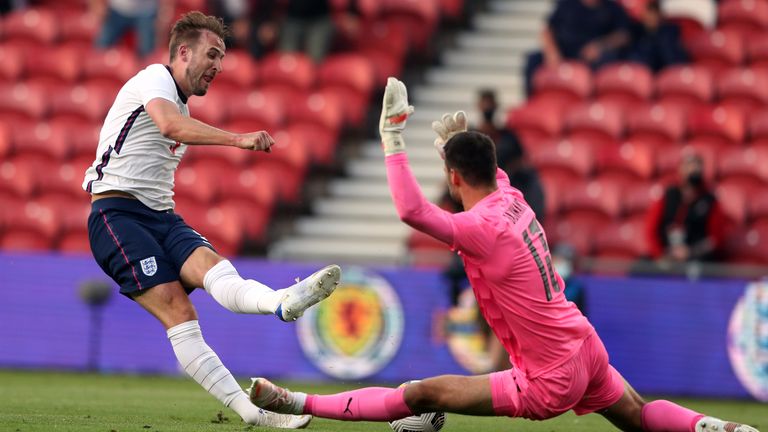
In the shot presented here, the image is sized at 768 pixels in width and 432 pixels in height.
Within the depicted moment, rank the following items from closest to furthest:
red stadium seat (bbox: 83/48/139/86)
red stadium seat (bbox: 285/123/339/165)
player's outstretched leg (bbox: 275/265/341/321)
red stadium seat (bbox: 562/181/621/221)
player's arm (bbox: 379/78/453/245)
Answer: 1. player's arm (bbox: 379/78/453/245)
2. player's outstretched leg (bbox: 275/265/341/321)
3. red stadium seat (bbox: 562/181/621/221)
4. red stadium seat (bbox: 285/123/339/165)
5. red stadium seat (bbox: 83/48/139/86)

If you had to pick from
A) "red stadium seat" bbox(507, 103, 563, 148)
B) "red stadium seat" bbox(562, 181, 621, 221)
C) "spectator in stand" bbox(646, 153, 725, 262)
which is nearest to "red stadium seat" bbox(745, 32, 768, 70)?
"red stadium seat" bbox(507, 103, 563, 148)

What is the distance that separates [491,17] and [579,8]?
11.4 ft

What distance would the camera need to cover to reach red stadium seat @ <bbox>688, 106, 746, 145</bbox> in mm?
15000

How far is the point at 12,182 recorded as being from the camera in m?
16.4

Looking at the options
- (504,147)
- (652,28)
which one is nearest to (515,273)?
(504,147)

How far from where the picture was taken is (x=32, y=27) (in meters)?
19.0

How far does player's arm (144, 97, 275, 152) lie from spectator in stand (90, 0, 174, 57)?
10.9 m

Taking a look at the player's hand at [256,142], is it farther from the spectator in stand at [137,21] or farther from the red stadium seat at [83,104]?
the spectator in stand at [137,21]

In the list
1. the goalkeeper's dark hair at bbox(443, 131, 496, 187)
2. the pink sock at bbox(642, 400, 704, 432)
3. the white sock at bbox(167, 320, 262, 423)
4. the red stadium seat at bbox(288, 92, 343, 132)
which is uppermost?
the red stadium seat at bbox(288, 92, 343, 132)

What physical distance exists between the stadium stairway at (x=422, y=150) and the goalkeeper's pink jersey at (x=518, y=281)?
6.83 m

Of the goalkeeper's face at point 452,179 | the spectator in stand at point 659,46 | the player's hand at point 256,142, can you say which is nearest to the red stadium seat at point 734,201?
the spectator in stand at point 659,46

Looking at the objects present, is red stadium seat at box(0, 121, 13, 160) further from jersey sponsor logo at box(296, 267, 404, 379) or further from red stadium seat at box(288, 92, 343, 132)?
jersey sponsor logo at box(296, 267, 404, 379)

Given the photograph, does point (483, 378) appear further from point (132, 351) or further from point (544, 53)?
point (544, 53)

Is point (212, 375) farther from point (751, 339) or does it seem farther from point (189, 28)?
point (751, 339)
